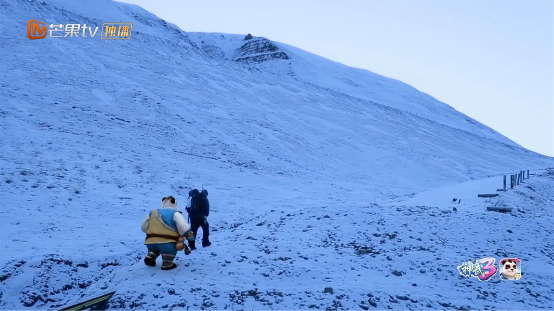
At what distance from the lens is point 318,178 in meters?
25.2

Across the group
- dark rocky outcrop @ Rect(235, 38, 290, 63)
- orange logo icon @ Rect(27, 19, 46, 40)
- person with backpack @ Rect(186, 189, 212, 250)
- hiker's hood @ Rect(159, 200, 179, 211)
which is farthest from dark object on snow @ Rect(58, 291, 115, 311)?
dark rocky outcrop @ Rect(235, 38, 290, 63)

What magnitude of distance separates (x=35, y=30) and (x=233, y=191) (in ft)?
127

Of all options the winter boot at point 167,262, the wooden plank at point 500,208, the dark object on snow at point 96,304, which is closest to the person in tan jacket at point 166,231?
the winter boot at point 167,262

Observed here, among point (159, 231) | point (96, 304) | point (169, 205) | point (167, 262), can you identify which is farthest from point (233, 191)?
point (96, 304)

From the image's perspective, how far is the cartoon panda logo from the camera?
302 inches

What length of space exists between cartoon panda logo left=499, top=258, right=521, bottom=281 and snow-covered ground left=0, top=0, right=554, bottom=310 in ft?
0.76

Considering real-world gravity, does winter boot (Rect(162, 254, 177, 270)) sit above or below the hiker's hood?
below

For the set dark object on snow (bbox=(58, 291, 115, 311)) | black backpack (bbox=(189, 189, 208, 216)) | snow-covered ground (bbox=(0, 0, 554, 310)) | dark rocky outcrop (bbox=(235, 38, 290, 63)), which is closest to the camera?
dark object on snow (bbox=(58, 291, 115, 311))

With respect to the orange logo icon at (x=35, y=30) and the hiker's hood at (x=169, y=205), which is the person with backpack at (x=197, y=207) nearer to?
the hiker's hood at (x=169, y=205)

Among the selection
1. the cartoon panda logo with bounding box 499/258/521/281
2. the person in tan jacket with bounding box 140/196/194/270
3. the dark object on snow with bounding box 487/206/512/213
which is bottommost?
the cartoon panda logo with bounding box 499/258/521/281

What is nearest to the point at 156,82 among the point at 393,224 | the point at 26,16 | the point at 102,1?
the point at 26,16

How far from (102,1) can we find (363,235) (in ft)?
274

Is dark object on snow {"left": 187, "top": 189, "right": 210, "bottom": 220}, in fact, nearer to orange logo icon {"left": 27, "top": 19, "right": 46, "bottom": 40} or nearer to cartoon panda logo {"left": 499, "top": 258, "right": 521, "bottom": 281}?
cartoon panda logo {"left": 499, "top": 258, "right": 521, "bottom": 281}

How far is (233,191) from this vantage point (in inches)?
744
